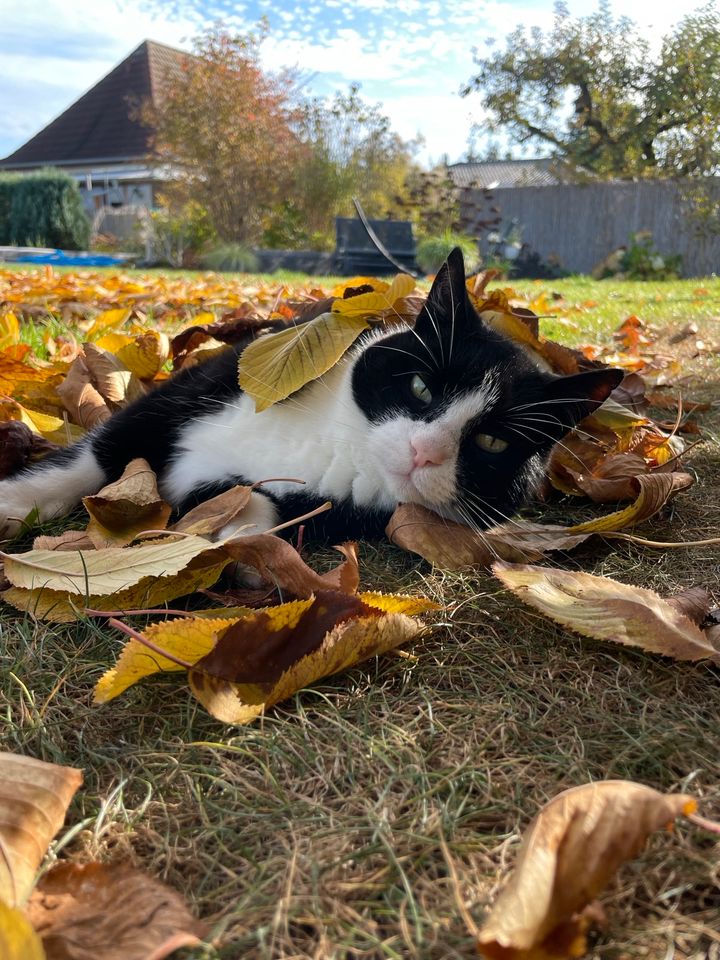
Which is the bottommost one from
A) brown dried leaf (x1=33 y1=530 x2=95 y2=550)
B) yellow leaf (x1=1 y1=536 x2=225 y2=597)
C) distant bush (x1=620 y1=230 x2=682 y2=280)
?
brown dried leaf (x1=33 y1=530 x2=95 y2=550)

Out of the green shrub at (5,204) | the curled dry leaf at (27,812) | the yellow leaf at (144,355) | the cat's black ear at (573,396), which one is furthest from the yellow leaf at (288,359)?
the green shrub at (5,204)

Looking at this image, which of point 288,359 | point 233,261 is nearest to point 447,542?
point 288,359

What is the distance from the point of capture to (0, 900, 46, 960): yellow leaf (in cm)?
49

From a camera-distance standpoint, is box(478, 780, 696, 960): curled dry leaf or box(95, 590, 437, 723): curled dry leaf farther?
box(95, 590, 437, 723): curled dry leaf

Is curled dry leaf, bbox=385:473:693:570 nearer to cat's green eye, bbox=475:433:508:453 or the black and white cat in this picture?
the black and white cat

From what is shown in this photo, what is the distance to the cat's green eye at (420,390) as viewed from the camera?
1.40 meters

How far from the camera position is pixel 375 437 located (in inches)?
53.0

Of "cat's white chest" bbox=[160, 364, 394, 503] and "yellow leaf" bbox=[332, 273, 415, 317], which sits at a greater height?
"yellow leaf" bbox=[332, 273, 415, 317]

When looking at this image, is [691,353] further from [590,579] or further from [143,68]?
[143,68]

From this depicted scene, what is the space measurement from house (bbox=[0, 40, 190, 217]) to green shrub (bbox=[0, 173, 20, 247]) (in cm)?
329

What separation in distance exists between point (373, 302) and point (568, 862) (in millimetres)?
1269

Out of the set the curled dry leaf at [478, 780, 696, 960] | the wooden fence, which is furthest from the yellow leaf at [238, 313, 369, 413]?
the wooden fence

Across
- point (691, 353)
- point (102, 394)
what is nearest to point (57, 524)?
point (102, 394)

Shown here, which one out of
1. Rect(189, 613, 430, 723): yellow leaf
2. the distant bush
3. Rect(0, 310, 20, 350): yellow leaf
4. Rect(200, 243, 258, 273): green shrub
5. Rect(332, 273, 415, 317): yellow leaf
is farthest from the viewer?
the distant bush
